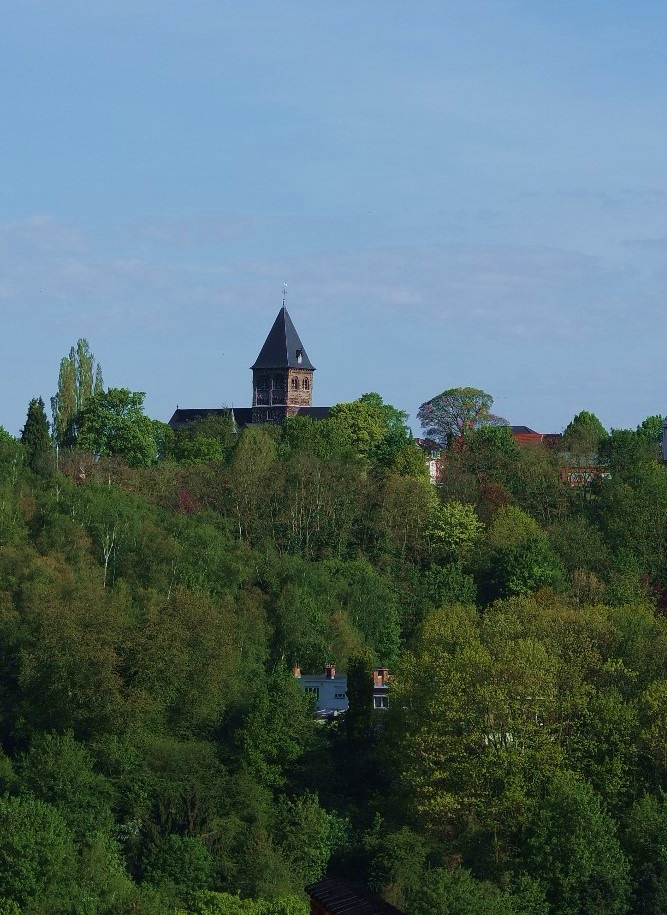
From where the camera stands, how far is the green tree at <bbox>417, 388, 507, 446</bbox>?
111375mm

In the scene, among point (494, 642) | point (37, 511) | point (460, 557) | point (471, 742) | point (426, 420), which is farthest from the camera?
point (426, 420)

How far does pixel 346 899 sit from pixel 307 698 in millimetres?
15426

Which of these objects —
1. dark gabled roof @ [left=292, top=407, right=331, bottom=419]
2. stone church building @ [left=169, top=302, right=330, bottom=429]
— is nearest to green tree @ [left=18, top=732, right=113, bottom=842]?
dark gabled roof @ [left=292, top=407, right=331, bottom=419]

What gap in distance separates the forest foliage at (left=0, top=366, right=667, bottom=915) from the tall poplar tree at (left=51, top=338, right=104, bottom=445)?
6004mm

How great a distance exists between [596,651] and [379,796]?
338 inches

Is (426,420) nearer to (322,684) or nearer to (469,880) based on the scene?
(322,684)

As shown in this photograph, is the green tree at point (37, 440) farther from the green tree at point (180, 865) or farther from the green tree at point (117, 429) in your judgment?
the green tree at point (180, 865)

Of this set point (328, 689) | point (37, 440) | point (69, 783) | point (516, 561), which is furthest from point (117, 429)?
point (69, 783)

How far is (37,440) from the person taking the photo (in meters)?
88.9

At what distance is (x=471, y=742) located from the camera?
57.4 m

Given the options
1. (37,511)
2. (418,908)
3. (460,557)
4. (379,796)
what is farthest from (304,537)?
(418,908)

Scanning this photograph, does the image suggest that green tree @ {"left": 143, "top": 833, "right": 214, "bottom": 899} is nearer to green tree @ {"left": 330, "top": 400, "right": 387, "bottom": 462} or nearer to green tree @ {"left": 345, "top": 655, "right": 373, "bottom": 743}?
green tree @ {"left": 345, "top": 655, "right": 373, "bottom": 743}

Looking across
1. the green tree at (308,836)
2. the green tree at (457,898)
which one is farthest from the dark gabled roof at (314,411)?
the green tree at (457,898)

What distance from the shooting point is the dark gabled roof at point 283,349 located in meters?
141
